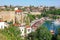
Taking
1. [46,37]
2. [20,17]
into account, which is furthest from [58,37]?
[20,17]

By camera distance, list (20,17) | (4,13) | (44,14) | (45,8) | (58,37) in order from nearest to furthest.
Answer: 1. (58,37)
2. (4,13)
3. (20,17)
4. (44,14)
5. (45,8)

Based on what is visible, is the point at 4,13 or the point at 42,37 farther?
the point at 4,13

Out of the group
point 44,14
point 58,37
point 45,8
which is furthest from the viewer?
point 45,8

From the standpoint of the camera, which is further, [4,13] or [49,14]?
[49,14]

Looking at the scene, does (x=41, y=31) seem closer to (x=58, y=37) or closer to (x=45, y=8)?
(x=58, y=37)

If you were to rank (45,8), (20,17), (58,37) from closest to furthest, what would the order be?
(58,37)
(20,17)
(45,8)

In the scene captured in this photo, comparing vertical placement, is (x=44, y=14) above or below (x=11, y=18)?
below

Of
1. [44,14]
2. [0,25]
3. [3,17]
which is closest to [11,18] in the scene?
[3,17]

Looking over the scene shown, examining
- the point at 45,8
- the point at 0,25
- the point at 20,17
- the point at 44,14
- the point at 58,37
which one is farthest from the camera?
the point at 45,8

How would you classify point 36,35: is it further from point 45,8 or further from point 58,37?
point 45,8
